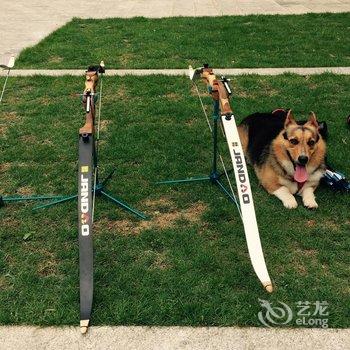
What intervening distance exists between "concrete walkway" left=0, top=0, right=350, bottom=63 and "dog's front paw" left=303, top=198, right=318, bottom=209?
34.9 ft

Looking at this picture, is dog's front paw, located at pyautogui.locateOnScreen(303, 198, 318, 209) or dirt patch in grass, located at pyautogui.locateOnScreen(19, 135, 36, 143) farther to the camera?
dirt patch in grass, located at pyautogui.locateOnScreen(19, 135, 36, 143)

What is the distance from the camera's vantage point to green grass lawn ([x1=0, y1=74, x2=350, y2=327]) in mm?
3994

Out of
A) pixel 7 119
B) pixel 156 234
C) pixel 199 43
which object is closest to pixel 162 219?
pixel 156 234

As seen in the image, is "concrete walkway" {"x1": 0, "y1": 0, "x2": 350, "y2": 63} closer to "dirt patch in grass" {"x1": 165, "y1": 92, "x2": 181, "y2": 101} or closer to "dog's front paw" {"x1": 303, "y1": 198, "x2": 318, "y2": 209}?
"dirt patch in grass" {"x1": 165, "y1": 92, "x2": 181, "y2": 101}

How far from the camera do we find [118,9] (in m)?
17.8

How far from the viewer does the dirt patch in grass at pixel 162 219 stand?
5.10 m

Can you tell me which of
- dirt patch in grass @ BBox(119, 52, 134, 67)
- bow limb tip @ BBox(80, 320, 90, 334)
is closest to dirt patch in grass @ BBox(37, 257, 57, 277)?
bow limb tip @ BBox(80, 320, 90, 334)

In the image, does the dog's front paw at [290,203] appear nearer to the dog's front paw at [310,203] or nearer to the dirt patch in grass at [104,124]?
the dog's front paw at [310,203]

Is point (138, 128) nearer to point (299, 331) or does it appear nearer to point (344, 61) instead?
point (299, 331)

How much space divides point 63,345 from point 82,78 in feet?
23.4

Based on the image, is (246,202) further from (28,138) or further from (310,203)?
(28,138)

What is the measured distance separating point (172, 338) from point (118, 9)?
52.6ft

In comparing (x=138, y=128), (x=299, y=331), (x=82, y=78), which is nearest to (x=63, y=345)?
(x=299, y=331)

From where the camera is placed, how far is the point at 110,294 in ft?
13.5
